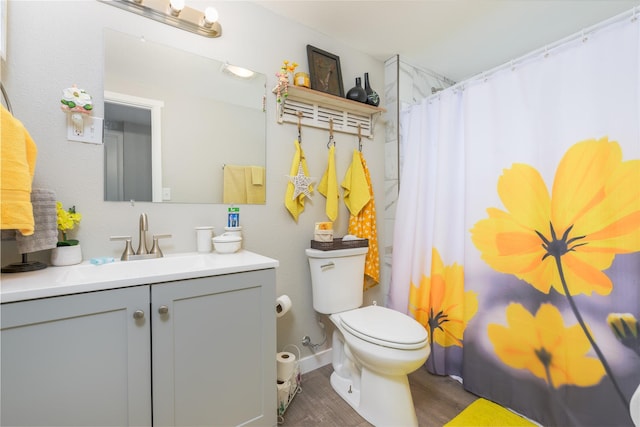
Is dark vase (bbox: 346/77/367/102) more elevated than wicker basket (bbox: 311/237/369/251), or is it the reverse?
dark vase (bbox: 346/77/367/102)

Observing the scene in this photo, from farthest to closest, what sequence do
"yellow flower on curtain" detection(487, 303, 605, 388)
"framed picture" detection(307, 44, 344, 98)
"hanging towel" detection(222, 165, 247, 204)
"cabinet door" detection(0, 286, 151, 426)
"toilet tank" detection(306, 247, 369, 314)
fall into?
"framed picture" detection(307, 44, 344, 98) < "toilet tank" detection(306, 247, 369, 314) < "hanging towel" detection(222, 165, 247, 204) < "yellow flower on curtain" detection(487, 303, 605, 388) < "cabinet door" detection(0, 286, 151, 426)

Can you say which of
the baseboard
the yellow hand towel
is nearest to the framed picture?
the yellow hand towel

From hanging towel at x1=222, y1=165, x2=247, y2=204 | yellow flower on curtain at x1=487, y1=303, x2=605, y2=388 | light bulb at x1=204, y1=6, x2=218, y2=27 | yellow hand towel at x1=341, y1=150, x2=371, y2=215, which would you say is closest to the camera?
yellow flower on curtain at x1=487, y1=303, x2=605, y2=388

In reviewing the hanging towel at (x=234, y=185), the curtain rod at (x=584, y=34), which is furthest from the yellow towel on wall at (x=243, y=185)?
the curtain rod at (x=584, y=34)

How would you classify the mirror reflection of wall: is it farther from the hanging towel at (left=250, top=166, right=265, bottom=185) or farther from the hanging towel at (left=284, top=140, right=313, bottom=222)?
the hanging towel at (left=284, top=140, right=313, bottom=222)

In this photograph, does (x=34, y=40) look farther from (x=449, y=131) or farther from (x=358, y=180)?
(x=449, y=131)

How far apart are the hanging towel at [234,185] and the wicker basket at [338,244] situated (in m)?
0.50

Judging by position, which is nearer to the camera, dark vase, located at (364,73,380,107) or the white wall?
the white wall

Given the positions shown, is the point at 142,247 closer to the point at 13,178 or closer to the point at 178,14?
the point at 13,178

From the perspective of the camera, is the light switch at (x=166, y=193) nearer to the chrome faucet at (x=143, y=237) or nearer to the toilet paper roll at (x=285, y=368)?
the chrome faucet at (x=143, y=237)

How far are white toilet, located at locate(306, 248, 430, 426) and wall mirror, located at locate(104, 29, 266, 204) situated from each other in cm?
66

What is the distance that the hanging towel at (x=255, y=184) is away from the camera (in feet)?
5.07

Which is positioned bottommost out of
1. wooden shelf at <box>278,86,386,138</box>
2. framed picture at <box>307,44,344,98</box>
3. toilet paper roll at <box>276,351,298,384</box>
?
toilet paper roll at <box>276,351,298,384</box>

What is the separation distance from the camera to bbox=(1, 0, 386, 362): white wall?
1.08m
